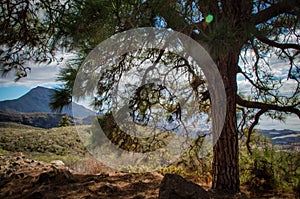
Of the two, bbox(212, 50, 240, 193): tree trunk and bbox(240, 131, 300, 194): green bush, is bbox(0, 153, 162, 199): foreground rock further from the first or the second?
bbox(240, 131, 300, 194): green bush

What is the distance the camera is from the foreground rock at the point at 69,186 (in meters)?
1.73

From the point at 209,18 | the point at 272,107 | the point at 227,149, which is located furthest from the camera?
the point at 272,107

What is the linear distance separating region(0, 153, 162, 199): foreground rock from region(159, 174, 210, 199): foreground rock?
332 mm

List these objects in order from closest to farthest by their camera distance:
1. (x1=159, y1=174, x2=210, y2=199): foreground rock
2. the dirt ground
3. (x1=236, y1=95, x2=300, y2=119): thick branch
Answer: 1. (x1=159, y1=174, x2=210, y2=199): foreground rock
2. the dirt ground
3. (x1=236, y1=95, x2=300, y2=119): thick branch

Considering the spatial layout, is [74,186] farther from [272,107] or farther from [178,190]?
[272,107]

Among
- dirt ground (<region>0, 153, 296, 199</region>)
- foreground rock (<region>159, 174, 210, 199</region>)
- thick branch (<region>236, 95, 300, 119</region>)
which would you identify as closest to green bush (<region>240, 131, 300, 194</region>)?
dirt ground (<region>0, 153, 296, 199</region>)

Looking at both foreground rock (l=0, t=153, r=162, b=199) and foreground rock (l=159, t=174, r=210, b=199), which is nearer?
foreground rock (l=159, t=174, r=210, b=199)

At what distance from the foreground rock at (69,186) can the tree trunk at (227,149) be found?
0.48 metres

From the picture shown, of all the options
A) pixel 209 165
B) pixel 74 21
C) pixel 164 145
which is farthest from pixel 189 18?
pixel 209 165

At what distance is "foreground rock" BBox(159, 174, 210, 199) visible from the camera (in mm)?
1335

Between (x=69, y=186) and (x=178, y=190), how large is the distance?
98 cm

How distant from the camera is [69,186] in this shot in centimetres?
195

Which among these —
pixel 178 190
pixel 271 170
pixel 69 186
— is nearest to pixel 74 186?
pixel 69 186

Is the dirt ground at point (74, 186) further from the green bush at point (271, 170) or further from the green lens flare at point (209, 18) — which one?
the green lens flare at point (209, 18)
